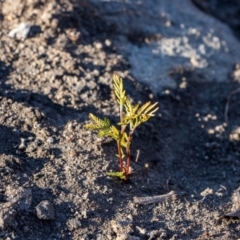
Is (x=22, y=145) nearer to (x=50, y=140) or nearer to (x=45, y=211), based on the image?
(x=50, y=140)

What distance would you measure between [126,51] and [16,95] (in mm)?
1066

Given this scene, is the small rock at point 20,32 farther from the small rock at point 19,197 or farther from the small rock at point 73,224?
the small rock at point 73,224

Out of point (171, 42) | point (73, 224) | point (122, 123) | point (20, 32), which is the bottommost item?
point (171, 42)

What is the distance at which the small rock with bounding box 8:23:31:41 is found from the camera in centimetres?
400

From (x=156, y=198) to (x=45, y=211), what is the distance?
602 mm

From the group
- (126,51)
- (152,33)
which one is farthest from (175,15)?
(126,51)

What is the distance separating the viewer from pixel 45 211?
2934mm

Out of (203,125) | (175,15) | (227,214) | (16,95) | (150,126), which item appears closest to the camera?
(227,214)

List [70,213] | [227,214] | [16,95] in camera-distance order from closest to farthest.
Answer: [70,213] < [227,214] < [16,95]

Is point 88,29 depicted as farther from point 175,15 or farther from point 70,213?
point 70,213

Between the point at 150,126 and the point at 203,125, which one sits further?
the point at 203,125

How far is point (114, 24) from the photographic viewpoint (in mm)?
4473

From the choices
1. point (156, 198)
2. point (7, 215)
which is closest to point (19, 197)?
point (7, 215)

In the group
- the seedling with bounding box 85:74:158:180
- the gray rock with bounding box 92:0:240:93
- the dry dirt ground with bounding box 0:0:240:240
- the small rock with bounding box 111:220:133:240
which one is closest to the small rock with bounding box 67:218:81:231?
the dry dirt ground with bounding box 0:0:240:240
